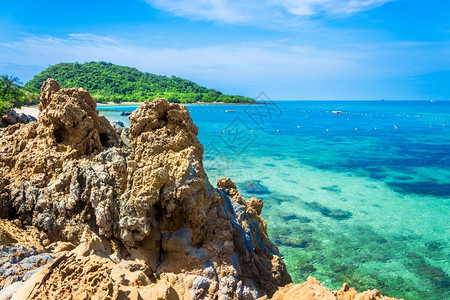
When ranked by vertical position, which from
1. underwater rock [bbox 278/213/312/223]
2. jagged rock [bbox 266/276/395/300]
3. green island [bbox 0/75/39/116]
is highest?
green island [bbox 0/75/39/116]

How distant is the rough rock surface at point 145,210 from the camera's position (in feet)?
20.5

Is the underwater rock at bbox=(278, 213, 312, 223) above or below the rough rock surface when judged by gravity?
below

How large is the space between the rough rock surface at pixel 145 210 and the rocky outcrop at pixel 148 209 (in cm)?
2

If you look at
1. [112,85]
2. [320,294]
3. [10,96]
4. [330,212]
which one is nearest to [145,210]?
[320,294]

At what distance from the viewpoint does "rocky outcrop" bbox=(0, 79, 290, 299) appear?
20.9 feet

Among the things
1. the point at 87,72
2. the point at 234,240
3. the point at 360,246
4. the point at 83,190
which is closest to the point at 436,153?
the point at 360,246

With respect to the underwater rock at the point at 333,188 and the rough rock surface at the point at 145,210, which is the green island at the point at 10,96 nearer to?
the rough rock surface at the point at 145,210

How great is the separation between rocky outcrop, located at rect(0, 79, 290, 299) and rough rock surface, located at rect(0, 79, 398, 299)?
22mm

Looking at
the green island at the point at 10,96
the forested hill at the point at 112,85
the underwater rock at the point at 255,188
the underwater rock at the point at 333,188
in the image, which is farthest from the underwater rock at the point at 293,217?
the forested hill at the point at 112,85

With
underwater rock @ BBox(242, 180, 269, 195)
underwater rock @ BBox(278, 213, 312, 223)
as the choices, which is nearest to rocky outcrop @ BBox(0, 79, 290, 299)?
underwater rock @ BBox(278, 213, 312, 223)

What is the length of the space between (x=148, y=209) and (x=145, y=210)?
0.24 ft

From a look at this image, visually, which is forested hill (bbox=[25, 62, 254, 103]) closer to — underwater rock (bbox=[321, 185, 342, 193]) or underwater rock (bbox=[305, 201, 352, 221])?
underwater rock (bbox=[321, 185, 342, 193])

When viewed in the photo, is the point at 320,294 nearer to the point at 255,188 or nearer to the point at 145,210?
the point at 145,210

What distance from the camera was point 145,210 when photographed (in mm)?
Answer: 6586
